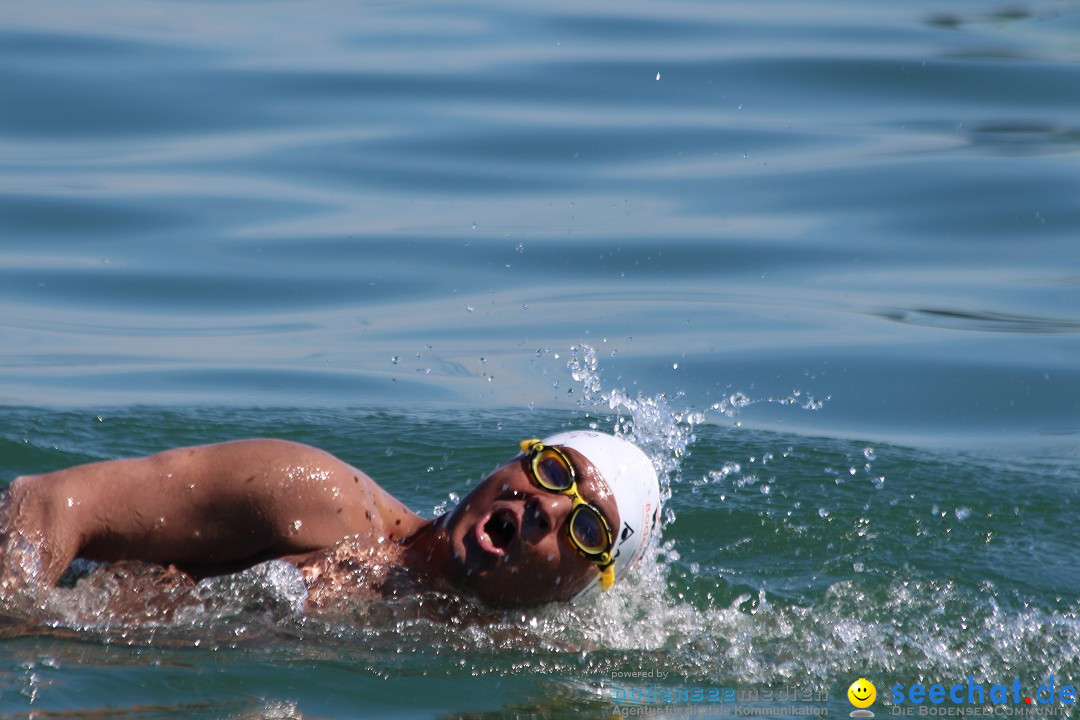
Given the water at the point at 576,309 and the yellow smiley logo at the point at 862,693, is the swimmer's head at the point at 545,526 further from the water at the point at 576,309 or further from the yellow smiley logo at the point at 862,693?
the yellow smiley logo at the point at 862,693

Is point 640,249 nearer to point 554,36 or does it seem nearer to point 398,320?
point 398,320

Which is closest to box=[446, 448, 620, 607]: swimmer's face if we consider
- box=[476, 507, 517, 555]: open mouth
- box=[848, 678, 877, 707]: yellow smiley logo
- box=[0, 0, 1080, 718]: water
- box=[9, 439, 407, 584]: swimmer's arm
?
box=[476, 507, 517, 555]: open mouth

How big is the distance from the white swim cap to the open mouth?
38 cm

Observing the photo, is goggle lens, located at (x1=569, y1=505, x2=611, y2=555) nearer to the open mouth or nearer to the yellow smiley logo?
the open mouth

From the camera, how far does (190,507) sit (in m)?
5.16

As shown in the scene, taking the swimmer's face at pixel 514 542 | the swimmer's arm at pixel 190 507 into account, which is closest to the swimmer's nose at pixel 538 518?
the swimmer's face at pixel 514 542

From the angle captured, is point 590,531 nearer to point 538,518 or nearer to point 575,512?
point 575,512

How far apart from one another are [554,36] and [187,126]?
4.91 meters

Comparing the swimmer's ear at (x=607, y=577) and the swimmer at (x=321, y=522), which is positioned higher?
the swimmer at (x=321, y=522)

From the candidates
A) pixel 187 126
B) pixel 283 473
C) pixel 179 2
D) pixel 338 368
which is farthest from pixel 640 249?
pixel 179 2

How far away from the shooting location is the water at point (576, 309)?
5.30 metres

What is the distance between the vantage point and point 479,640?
210 inches

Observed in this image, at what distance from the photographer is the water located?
5305 mm

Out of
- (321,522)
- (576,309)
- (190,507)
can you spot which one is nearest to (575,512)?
(321,522)
